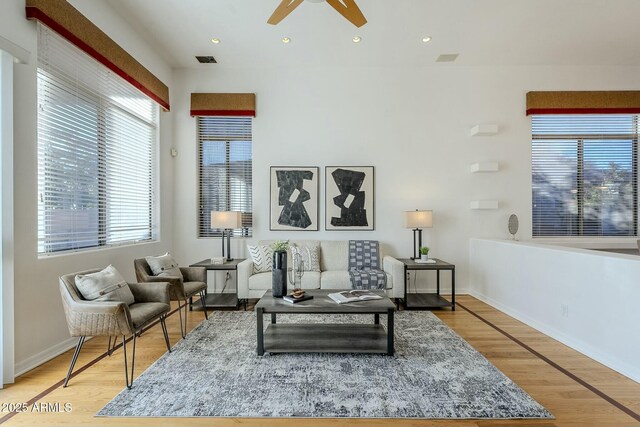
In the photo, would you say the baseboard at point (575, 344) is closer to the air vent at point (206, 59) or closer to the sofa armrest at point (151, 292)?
the sofa armrest at point (151, 292)

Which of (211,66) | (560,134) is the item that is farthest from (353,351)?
(560,134)

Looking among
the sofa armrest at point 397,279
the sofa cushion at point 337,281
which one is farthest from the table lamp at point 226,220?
the sofa armrest at point 397,279

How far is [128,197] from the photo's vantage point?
380 cm

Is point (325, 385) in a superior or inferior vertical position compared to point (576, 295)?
inferior

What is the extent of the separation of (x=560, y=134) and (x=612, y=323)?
10.9 feet

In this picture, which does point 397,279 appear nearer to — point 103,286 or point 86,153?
point 103,286

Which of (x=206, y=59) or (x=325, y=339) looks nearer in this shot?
(x=325, y=339)

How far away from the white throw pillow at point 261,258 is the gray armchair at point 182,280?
2.61ft

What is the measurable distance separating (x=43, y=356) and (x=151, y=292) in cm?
92

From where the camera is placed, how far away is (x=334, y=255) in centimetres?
448

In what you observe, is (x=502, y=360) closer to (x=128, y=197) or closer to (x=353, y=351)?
(x=353, y=351)

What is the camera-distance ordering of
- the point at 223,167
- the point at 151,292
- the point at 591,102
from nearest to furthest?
the point at 151,292, the point at 591,102, the point at 223,167

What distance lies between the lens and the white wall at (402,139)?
4.72 m

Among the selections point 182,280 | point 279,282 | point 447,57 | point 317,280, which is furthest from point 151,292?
point 447,57
